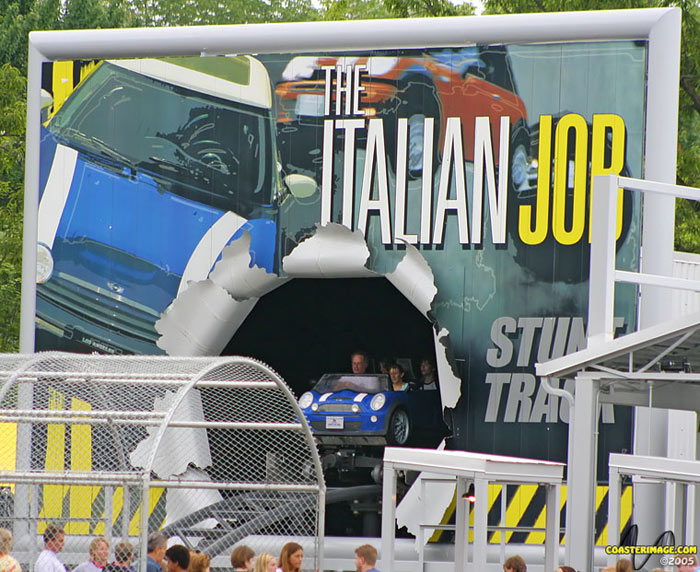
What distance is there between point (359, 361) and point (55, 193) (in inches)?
151

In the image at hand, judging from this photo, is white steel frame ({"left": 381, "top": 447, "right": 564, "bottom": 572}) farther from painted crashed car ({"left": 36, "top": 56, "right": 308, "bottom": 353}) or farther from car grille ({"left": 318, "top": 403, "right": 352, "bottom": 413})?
painted crashed car ({"left": 36, "top": 56, "right": 308, "bottom": 353})

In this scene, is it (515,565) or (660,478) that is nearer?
(515,565)

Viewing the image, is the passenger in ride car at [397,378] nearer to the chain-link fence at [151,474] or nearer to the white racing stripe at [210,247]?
the chain-link fence at [151,474]

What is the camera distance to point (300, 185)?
1440cm

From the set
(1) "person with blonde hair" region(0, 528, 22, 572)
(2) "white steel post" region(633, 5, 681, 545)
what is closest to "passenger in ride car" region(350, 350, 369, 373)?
(2) "white steel post" region(633, 5, 681, 545)

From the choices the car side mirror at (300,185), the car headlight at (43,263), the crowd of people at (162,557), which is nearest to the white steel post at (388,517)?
the crowd of people at (162,557)

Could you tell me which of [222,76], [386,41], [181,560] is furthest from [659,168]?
[181,560]

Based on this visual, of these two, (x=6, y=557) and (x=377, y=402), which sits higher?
(x=377, y=402)

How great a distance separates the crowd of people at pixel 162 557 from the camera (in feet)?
31.2

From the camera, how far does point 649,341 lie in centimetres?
998

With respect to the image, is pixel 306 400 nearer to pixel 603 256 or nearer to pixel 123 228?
pixel 123 228

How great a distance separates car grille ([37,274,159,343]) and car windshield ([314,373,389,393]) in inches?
72.5

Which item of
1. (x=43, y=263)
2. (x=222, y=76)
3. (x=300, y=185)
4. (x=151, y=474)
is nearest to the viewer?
(x=151, y=474)

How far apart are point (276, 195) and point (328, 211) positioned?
0.62 metres
